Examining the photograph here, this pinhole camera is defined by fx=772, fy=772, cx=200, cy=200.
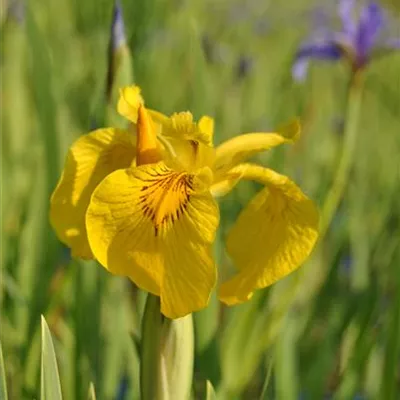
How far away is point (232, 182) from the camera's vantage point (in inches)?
22.0

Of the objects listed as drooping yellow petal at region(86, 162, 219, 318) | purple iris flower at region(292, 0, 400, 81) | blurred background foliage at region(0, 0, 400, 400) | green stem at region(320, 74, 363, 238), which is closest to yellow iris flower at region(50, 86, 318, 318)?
drooping yellow petal at region(86, 162, 219, 318)

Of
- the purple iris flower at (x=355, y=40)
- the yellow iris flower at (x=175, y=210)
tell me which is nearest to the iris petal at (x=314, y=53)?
the purple iris flower at (x=355, y=40)

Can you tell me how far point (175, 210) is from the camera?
513 mm

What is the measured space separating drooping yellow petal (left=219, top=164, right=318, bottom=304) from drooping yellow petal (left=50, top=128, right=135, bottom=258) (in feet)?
0.35

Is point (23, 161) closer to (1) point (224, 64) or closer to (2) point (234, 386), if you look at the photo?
(2) point (234, 386)

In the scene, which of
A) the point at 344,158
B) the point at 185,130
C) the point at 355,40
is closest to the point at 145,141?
the point at 185,130

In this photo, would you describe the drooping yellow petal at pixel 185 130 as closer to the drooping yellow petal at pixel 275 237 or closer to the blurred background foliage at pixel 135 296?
the drooping yellow petal at pixel 275 237

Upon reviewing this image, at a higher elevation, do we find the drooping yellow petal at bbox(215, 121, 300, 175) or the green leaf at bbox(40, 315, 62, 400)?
the drooping yellow petal at bbox(215, 121, 300, 175)

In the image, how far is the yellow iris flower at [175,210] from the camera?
0.50m

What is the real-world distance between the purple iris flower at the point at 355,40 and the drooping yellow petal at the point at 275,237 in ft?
1.65

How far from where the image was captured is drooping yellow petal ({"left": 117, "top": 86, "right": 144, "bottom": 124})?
0.59m

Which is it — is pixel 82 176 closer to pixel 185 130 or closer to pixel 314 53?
pixel 185 130

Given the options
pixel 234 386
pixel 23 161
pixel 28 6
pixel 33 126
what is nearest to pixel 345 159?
pixel 234 386

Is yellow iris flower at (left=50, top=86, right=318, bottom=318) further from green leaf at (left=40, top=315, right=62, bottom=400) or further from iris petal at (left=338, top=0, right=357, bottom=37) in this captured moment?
iris petal at (left=338, top=0, right=357, bottom=37)
